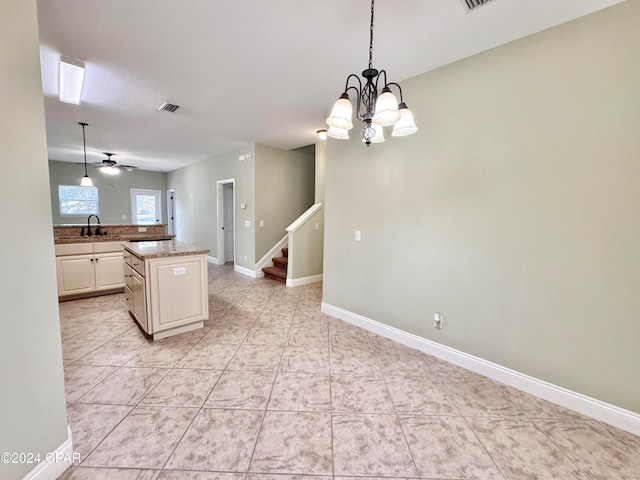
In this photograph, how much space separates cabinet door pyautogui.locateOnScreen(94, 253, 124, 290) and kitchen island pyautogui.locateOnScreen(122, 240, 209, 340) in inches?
60.6

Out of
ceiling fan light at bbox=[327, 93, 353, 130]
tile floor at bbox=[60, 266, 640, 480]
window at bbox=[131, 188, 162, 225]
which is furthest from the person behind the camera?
window at bbox=[131, 188, 162, 225]

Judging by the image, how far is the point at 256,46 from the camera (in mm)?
2156

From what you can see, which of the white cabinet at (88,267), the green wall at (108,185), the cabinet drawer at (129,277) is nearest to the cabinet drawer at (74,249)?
the white cabinet at (88,267)

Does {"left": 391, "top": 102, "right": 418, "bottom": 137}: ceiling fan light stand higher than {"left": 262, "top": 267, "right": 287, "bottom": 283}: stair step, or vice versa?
{"left": 391, "top": 102, "right": 418, "bottom": 137}: ceiling fan light

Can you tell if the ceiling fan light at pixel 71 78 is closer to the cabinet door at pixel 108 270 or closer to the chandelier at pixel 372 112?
the cabinet door at pixel 108 270

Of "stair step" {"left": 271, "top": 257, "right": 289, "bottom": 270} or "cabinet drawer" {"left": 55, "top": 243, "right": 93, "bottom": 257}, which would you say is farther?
"stair step" {"left": 271, "top": 257, "right": 289, "bottom": 270}

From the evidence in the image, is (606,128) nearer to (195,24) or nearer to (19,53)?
(195,24)

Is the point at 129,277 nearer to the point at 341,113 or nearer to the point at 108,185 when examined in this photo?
the point at 341,113

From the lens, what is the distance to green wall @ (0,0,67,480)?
1128 millimetres

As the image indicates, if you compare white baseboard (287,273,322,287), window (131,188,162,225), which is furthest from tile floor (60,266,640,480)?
window (131,188,162,225)

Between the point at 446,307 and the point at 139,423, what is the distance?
256cm

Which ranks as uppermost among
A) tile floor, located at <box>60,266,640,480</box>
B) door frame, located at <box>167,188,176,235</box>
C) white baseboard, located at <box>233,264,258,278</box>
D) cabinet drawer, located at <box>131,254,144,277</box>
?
door frame, located at <box>167,188,176,235</box>

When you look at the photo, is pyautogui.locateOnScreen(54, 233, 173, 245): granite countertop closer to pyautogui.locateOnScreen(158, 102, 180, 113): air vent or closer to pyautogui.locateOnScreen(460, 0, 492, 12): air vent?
pyautogui.locateOnScreen(158, 102, 180, 113): air vent

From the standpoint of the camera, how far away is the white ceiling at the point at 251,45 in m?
1.75
